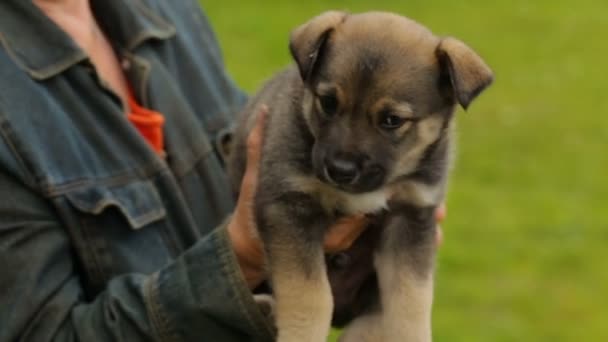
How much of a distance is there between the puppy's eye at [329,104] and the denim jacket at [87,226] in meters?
0.52

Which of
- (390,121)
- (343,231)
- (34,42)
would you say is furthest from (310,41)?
(34,42)

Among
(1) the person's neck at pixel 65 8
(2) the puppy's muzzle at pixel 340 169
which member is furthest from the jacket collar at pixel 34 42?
(2) the puppy's muzzle at pixel 340 169

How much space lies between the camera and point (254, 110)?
402 cm

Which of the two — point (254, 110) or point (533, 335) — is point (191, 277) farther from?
point (533, 335)

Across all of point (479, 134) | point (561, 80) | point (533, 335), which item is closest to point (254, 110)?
point (533, 335)

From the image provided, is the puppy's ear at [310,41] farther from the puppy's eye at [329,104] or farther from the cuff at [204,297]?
the cuff at [204,297]

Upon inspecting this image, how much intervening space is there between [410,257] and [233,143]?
34.1 inches

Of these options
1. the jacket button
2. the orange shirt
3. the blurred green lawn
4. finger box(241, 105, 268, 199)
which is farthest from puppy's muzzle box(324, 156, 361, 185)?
the blurred green lawn

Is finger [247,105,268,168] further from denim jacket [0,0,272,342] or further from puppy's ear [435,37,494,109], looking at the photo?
puppy's ear [435,37,494,109]

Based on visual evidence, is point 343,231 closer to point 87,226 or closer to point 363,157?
point 363,157

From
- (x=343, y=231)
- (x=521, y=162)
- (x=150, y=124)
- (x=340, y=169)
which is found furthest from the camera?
(x=521, y=162)

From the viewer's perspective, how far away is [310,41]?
337cm

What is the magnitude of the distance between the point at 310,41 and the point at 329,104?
8.1 inches

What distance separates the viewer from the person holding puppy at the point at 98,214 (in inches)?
134
